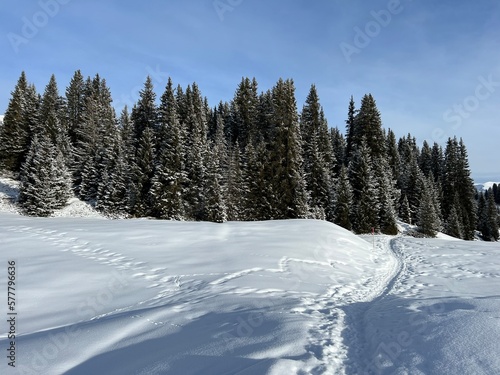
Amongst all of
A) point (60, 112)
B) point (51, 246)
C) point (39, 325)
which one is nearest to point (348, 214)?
point (51, 246)

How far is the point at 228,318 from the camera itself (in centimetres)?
728

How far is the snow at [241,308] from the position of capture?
5.31 meters

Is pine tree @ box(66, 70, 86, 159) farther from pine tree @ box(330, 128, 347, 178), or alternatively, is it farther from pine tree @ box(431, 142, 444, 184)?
pine tree @ box(431, 142, 444, 184)

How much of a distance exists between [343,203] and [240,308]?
116 ft

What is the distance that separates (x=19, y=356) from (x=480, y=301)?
9847 mm

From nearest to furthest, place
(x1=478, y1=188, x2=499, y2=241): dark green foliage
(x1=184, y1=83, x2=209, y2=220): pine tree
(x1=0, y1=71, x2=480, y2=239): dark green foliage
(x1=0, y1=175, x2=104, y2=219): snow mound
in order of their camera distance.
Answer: (x1=0, y1=175, x2=104, y2=219): snow mound, (x1=0, y1=71, x2=480, y2=239): dark green foliage, (x1=184, y1=83, x2=209, y2=220): pine tree, (x1=478, y1=188, x2=499, y2=241): dark green foliage

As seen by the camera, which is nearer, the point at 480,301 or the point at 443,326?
the point at 443,326

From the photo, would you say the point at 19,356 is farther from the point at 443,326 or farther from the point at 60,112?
the point at 60,112

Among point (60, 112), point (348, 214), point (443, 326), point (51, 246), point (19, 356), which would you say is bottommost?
point (19, 356)

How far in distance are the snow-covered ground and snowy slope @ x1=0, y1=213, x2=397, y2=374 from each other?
0.04m

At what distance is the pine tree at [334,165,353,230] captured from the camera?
41.0 meters

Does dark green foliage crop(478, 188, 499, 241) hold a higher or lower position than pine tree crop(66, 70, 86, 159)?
lower

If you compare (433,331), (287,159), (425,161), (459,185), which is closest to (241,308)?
(433,331)

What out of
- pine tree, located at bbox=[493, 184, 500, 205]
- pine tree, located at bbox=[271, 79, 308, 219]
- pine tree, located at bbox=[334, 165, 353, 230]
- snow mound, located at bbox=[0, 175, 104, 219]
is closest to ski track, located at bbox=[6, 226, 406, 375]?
pine tree, located at bbox=[271, 79, 308, 219]
